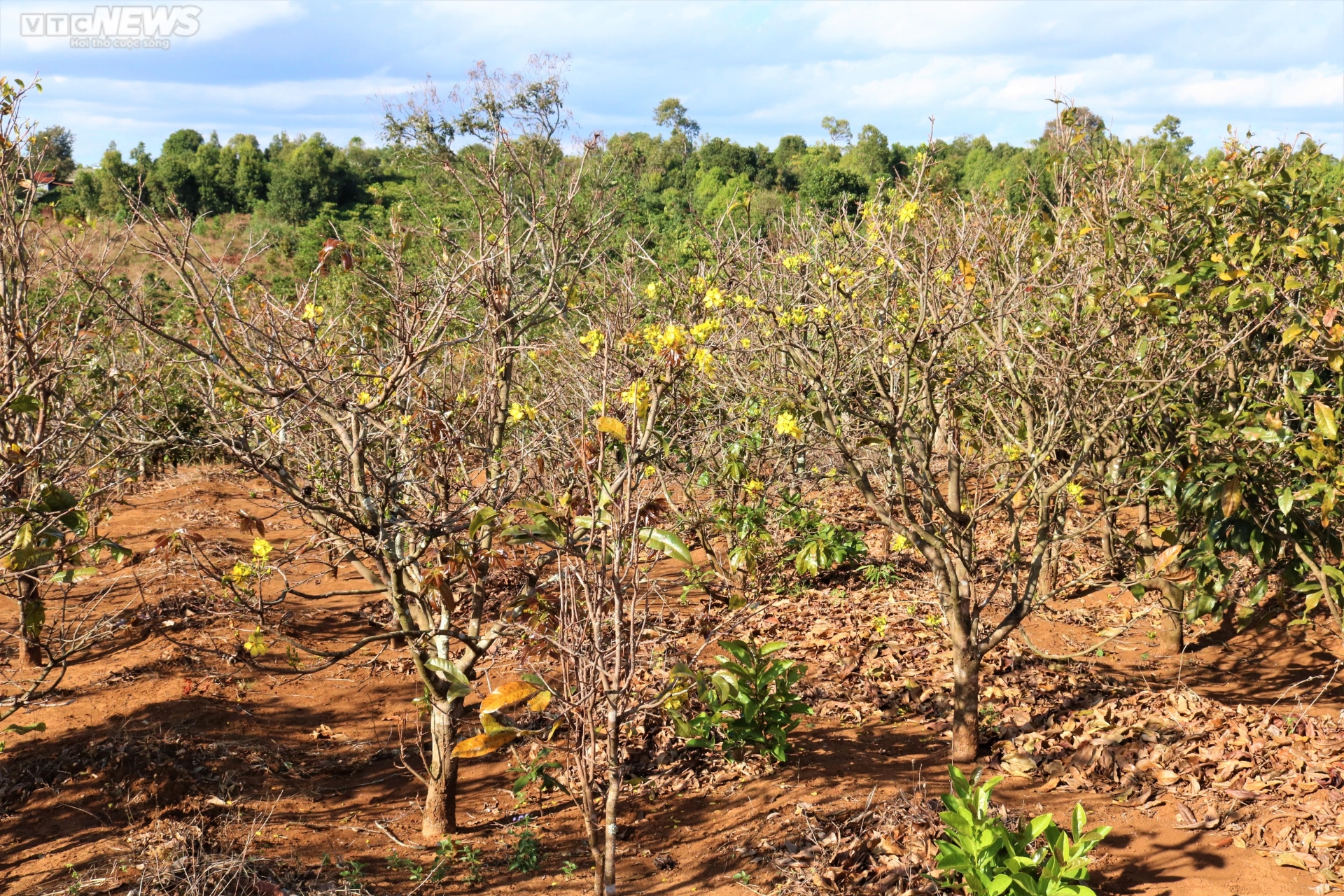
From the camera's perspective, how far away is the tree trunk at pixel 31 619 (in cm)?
348

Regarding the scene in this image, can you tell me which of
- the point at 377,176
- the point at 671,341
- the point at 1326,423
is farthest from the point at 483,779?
the point at 377,176

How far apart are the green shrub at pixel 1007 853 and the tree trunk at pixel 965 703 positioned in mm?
1112

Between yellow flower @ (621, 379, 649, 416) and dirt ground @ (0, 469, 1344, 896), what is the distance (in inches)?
59.0

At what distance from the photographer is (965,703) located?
454 cm

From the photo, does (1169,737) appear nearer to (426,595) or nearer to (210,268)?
(426,595)

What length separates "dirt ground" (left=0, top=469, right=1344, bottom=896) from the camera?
3.80 metres

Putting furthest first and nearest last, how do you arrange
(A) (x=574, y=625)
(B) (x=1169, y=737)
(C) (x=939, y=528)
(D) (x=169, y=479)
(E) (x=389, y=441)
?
(D) (x=169, y=479), (E) (x=389, y=441), (C) (x=939, y=528), (B) (x=1169, y=737), (A) (x=574, y=625)

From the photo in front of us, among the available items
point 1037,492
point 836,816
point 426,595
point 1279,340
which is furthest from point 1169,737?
point 426,595

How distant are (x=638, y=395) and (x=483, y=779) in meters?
2.70

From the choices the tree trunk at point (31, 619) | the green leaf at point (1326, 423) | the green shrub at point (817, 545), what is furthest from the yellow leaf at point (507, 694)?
the green shrub at point (817, 545)

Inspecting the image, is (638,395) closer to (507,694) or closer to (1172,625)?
(507,694)

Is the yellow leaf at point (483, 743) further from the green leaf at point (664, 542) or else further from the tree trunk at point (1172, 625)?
the tree trunk at point (1172, 625)

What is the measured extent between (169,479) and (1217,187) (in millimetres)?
11968

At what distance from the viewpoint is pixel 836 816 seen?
13.2ft
